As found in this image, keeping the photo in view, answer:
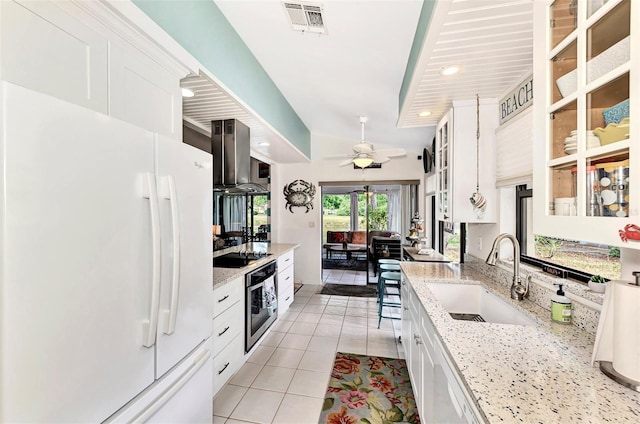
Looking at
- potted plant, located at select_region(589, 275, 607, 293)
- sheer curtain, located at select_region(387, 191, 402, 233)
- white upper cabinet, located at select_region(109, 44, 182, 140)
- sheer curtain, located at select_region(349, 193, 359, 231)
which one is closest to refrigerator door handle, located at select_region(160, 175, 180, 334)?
white upper cabinet, located at select_region(109, 44, 182, 140)

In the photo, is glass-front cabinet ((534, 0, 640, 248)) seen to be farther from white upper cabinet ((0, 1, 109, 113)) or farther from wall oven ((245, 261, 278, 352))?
wall oven ((245, 261, 278, 352))

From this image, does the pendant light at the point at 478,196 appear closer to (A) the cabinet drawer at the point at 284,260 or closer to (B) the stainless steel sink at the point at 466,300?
(B) the stainless steel sink at the point at 466,300

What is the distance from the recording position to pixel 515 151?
1.96 m

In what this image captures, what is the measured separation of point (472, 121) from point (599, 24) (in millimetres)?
1511

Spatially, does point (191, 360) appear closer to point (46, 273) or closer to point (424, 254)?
point (46, 273)

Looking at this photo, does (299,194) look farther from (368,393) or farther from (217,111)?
(368,393)

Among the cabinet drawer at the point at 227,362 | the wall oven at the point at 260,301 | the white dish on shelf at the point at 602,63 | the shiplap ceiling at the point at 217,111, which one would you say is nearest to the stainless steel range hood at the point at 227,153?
the shiplap ceiling at the point at 217,111

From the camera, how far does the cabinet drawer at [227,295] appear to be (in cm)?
205

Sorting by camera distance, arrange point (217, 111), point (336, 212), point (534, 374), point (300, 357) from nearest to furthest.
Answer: point (534, 374) → point (217, 111) → point (300, 357) → point (336, 212)

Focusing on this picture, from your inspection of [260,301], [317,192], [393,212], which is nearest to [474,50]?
[260,301]

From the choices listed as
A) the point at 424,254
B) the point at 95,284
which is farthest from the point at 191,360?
the point at 424,254

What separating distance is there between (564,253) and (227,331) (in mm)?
2421

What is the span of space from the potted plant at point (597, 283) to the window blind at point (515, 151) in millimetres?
695

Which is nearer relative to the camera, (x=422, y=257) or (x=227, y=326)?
(x=227, y=326)
